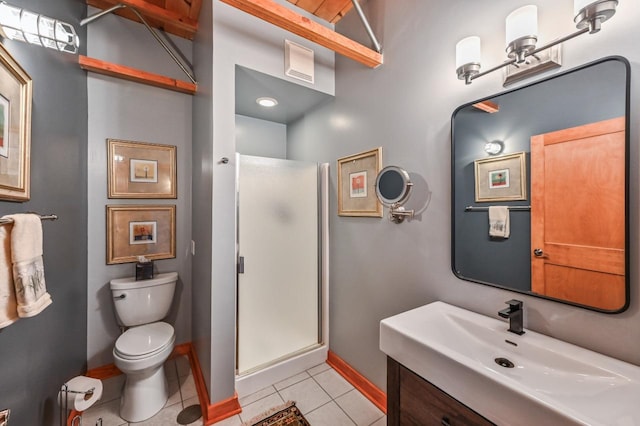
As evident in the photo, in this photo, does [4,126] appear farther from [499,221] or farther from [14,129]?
[499,221]

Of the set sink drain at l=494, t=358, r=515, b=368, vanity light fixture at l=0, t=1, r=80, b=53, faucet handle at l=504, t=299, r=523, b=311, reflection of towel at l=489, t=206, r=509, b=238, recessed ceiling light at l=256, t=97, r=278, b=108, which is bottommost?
sink drain at l=494, t=358, r=515, b=368

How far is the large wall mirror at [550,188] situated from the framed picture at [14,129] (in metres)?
1.99

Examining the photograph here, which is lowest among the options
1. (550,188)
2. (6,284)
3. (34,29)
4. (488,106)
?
(6,284)

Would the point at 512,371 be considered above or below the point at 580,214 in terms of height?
below

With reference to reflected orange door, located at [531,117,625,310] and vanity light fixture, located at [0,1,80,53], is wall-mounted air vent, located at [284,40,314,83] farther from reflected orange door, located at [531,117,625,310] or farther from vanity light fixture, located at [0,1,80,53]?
reflected orange door, located at [531,117,625,310]

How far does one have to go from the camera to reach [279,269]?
2082 millimetres

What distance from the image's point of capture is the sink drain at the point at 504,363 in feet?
3.22

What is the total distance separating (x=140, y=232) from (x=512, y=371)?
2.71 meters

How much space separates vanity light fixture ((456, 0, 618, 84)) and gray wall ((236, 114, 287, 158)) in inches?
77.6

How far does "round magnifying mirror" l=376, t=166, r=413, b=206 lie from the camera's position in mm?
1559

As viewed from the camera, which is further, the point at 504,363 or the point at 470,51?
the point at 470,51

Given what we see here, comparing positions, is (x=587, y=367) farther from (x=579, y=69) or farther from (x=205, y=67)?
(x=205, y=67)

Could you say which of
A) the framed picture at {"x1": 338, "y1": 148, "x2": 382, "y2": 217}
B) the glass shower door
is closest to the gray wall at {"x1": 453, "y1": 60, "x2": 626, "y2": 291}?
the framed picture at {"x1": 338, "y1": 148, "x2": 382, "y2": 217}

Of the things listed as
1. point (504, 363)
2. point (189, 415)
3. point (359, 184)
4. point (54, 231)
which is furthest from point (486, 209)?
point (54, 231)
